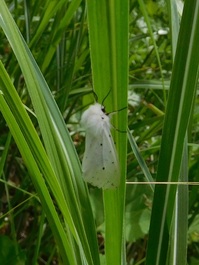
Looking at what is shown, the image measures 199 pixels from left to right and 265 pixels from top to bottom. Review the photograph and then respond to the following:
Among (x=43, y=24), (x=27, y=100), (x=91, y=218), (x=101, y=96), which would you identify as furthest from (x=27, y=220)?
(x=101, y=96)

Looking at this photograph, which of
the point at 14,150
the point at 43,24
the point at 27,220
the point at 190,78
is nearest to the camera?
the point at 190,78

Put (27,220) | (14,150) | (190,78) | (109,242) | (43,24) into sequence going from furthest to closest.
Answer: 1. (27,220)
2. (14,150)
3. (43,24)
4. (109,242)
5. (190,78)

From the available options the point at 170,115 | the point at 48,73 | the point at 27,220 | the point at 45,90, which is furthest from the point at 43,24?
the point at 27,220

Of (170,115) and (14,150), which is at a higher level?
(170,115)

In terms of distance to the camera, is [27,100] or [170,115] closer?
[170,115]

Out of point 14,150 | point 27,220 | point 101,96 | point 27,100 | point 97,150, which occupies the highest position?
point 101,96

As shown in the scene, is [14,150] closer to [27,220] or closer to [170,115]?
[27,220]
